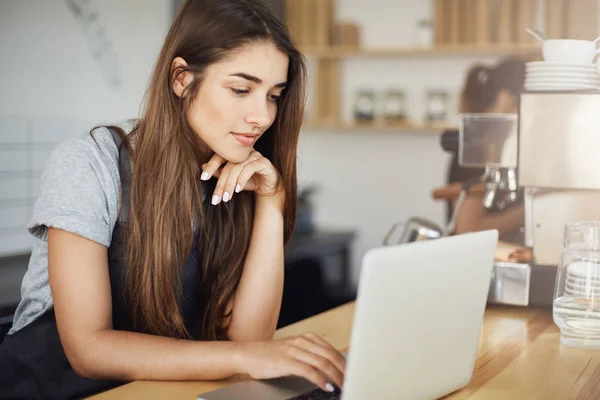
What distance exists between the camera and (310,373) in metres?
1.04

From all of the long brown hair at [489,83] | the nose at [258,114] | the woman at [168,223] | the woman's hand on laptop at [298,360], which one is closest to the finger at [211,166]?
the woman at [168,223]

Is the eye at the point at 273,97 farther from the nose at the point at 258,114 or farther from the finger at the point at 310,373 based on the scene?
the finger at the point at 310,373

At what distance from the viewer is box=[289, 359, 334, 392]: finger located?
103 centimetres

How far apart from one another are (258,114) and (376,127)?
256 cm

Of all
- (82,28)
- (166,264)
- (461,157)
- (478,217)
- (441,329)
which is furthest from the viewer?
(82,28)

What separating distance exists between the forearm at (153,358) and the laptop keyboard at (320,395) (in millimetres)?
128

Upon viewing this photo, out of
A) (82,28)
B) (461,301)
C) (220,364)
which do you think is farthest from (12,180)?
(461,301)

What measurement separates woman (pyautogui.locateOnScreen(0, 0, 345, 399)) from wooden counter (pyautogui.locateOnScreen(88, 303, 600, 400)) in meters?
0.10

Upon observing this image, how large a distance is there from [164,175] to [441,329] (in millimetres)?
605

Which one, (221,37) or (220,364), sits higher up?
(221,37)

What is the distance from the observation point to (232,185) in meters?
1.43

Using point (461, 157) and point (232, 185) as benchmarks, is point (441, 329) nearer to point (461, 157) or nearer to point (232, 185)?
point (232, 185)

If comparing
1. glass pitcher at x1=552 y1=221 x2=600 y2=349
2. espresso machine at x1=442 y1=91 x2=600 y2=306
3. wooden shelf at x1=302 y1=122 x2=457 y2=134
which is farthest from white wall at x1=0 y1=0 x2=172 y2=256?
glass pitcher at x1=552 y1=221 x2=600 y2=349

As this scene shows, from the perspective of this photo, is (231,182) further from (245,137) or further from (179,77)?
(179,77)
